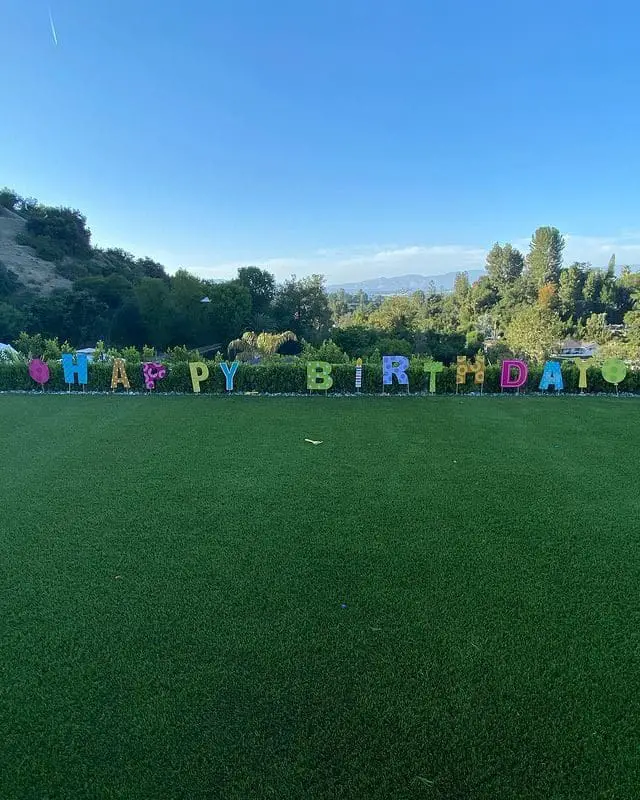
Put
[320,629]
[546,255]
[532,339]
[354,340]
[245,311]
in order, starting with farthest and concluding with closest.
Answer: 1. [546,255]
2. [245,311]
3. [354,340]
4. [532,339]
5. [320,629]

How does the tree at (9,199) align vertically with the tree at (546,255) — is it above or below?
above

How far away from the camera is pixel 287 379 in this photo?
10891 millimetres

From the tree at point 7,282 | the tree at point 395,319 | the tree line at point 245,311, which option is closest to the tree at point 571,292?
the tree line at point 245,311

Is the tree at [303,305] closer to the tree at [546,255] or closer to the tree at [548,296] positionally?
the tree at [548,296]

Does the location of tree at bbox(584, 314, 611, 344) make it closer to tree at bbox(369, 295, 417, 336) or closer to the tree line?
the tree line

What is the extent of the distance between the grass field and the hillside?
132 ft

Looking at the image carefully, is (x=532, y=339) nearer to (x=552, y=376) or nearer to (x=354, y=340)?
(x=354, y=340)

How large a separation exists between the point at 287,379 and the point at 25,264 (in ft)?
138

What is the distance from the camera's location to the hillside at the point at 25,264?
39425 millimetres

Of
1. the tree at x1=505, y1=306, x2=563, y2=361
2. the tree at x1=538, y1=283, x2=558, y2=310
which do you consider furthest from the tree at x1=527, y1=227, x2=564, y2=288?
the tree at x1=505, y1=306, x2=563, y2=361

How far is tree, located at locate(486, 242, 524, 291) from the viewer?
63.0 m

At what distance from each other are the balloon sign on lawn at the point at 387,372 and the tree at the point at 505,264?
5611cm

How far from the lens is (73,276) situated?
43875 mm

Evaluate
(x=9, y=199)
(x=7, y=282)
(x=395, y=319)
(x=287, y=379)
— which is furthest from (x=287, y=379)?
(x=9, y=199)
